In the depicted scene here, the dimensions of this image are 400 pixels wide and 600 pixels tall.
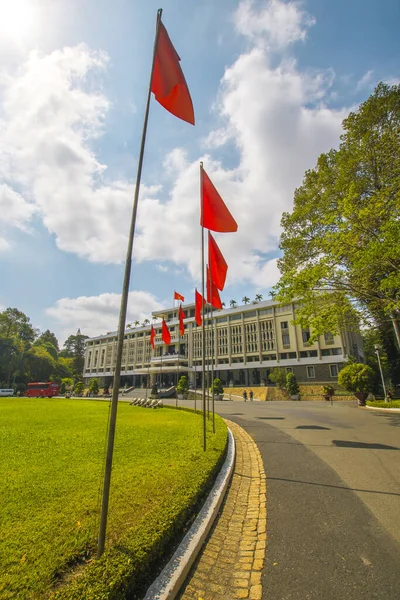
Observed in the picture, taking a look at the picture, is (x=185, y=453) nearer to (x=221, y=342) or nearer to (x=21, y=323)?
(x=221, y=342)

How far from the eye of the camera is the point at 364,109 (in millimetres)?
15891

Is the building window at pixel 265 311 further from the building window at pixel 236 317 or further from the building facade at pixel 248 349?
the building window at pixel 236 317

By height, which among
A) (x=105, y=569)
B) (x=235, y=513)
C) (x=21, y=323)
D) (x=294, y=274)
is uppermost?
(x=21, y=323)

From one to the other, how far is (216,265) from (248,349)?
164ft

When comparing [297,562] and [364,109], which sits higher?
[364,109]

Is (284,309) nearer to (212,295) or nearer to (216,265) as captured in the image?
(212,295)

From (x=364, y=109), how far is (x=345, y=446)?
17490mm

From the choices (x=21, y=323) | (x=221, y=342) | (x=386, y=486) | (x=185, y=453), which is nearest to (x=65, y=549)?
(x=185, y=453)

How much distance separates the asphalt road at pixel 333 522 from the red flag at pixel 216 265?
5.41 meters

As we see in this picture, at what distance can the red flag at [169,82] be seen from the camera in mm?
4648

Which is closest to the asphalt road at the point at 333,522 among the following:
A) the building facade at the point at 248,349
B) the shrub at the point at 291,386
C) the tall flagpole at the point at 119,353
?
the tall flagpole at the point at 119,353

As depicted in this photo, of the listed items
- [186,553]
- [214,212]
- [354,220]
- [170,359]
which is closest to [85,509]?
[186,553]

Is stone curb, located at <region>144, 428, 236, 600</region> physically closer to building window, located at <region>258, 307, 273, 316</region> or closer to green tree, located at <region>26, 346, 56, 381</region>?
building window, located at <region>258, 307, 273, 316</region>

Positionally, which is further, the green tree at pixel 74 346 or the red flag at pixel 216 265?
the green tree at pixel 74 346
